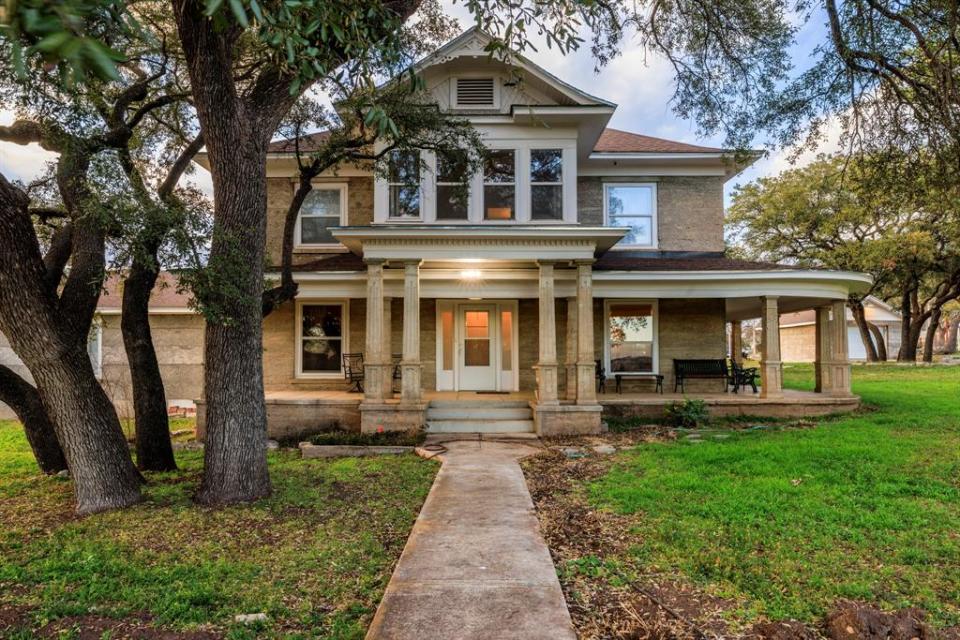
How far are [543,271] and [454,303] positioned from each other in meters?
3.27

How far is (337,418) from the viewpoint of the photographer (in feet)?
34.9

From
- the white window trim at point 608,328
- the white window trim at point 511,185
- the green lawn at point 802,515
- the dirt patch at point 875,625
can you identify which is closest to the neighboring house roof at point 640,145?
the white window trim at point 511,185

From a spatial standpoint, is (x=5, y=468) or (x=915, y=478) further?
(x=5, y=468)

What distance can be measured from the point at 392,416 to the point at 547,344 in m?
3.24

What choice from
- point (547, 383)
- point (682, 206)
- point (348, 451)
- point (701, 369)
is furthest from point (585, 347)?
point (682, 206)

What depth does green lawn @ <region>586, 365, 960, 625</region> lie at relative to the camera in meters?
3.80

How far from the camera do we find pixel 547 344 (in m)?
10.1

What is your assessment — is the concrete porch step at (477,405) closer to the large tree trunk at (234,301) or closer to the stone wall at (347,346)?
the stone wall at (347,346)

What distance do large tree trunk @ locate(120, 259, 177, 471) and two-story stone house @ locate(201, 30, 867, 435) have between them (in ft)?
9.97

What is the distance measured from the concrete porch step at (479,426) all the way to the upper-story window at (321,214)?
5.72 metres

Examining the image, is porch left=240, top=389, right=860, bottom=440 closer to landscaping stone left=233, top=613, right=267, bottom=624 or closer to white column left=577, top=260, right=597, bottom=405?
white column left=577, top=260, right=597, bottom=405

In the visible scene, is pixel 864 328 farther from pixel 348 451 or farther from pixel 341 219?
pixel 348 451

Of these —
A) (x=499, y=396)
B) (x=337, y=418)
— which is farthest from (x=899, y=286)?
(x=337, y=418)

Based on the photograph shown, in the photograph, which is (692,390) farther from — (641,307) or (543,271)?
(543,271)
